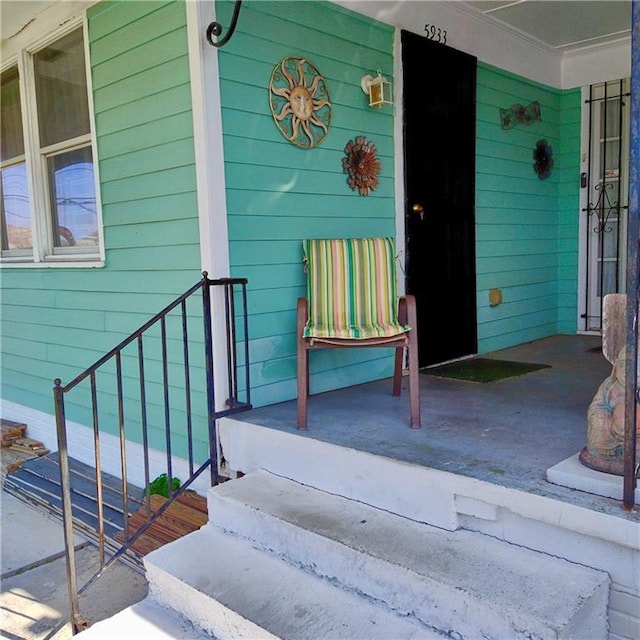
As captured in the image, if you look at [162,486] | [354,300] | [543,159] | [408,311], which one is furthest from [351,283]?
[543,159]

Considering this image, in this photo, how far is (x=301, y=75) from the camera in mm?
3049

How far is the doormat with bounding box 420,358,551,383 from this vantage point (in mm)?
3535

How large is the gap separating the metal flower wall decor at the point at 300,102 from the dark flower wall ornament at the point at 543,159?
7.66 feet

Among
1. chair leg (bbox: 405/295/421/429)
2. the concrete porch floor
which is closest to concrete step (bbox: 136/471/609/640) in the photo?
the concrete porch floor

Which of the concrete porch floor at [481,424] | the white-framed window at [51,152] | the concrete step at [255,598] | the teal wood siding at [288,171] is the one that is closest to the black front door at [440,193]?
the teal wood siding at [288,171]

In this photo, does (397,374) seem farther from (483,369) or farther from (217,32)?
(217,32)

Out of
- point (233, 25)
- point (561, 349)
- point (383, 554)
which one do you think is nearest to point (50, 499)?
point (383, 554)

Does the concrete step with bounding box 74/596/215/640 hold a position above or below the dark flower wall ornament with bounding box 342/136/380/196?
below

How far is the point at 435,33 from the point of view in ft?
12.5

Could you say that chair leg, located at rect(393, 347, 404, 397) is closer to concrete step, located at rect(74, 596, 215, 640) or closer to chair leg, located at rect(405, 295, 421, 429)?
chair leg, located at rect(405, 295, 421, 429)

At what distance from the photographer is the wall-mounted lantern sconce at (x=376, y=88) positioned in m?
3.34

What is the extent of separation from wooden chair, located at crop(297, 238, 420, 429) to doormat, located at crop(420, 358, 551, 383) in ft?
2.38

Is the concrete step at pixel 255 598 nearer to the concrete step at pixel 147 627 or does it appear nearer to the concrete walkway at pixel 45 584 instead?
the concrete step at pixel 147 627

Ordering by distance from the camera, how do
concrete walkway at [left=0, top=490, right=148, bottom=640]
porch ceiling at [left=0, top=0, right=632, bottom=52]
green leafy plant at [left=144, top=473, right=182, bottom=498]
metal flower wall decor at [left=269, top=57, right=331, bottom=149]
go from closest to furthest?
concrete walkway at [left=0, top=490, right=148, bottom=640]
metal flower wall decor at [left=269, top=57, right=331, bottom=149]
green leafy plant at [left=144, top=473, right=182, bottom=498]
porch ceiling at [left=0, top=0, right=632, bottom=52]
